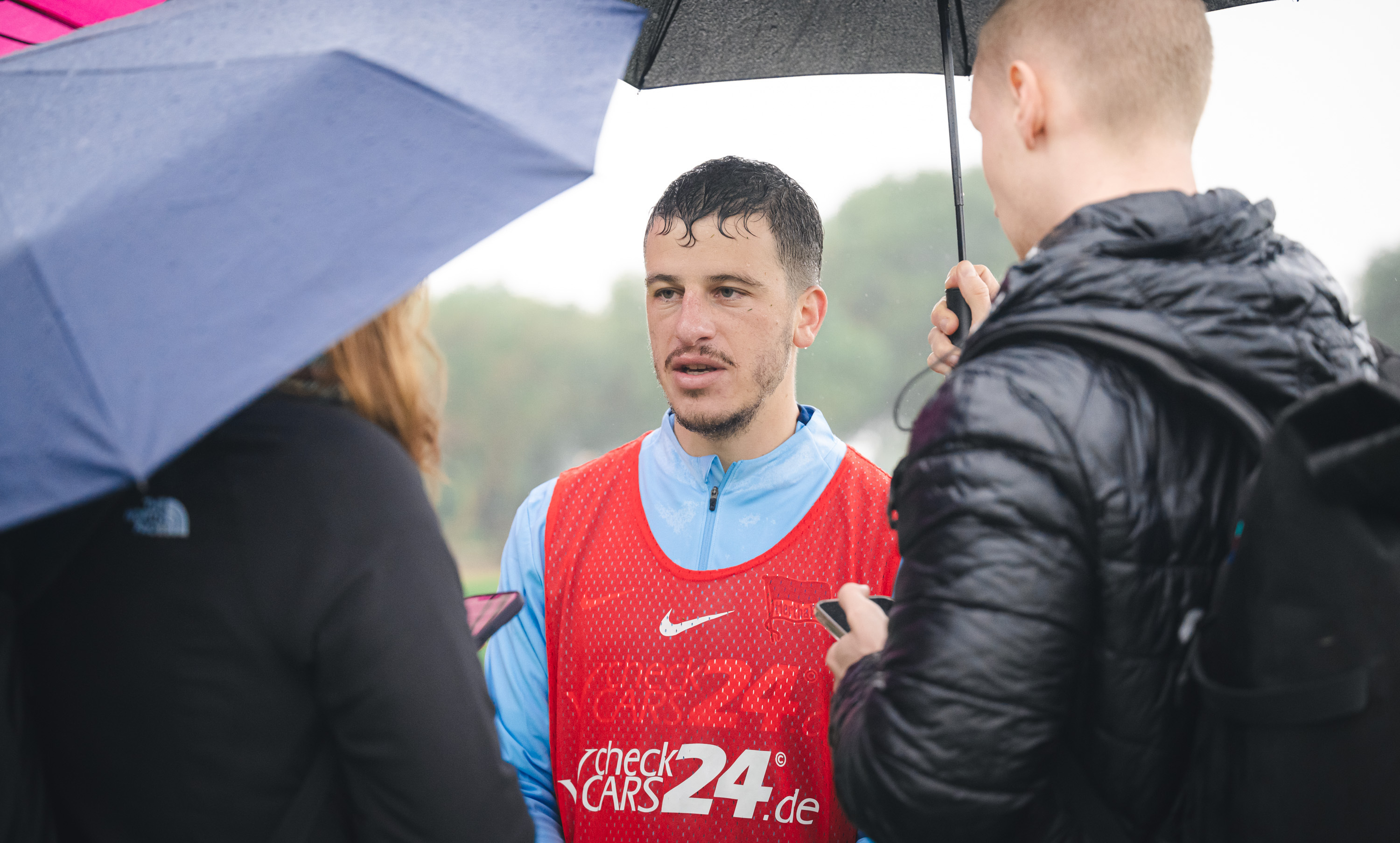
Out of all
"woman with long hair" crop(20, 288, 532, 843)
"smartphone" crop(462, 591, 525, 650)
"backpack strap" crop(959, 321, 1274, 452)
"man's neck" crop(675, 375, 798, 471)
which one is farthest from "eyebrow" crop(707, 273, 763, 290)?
"woman with long hair" crop(20, 288, 532, 843)

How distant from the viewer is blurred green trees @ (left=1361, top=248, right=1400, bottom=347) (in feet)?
111

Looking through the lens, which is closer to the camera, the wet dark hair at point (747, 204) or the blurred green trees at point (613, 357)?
the wet dark hair at point (747, 204)

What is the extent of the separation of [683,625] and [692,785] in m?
0.33

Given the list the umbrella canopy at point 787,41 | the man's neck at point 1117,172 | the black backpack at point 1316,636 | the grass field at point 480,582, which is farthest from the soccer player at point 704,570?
the grass field at point 480,582

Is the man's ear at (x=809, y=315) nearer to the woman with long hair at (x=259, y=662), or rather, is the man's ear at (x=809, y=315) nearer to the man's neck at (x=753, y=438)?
the man's neck at (x=753, y=438)

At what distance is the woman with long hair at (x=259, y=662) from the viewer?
1.07 metres

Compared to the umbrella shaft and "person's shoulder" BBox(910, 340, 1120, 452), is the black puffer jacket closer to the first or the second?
"person's shoulder" BBox(910, 340, 1120, 452)

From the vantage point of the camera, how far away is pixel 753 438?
2359 millimetres

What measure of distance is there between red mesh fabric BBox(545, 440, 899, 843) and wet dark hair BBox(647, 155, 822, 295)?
60 cm

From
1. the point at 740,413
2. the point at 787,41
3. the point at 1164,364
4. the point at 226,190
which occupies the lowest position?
the point at 740,413

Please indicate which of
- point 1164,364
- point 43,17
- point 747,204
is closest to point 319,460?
point 1164,364

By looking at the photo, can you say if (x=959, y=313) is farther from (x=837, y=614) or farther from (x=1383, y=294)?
(x=1383, y=294)

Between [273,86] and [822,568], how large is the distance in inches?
58.3

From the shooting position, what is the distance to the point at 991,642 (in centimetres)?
107
